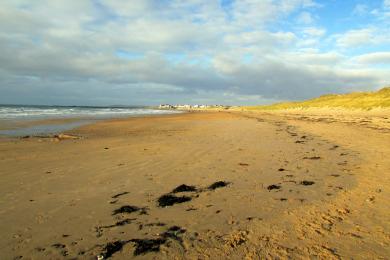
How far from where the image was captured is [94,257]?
3928 millimetres

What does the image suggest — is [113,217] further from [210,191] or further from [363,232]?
[363,232]

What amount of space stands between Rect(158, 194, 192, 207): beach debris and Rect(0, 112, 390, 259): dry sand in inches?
0.8

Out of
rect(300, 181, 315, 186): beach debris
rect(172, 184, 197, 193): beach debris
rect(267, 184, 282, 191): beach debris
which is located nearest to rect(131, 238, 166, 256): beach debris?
rect(172, 184, 197, 193): beach debris

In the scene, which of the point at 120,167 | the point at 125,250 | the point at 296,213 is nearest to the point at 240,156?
the point at 120,167

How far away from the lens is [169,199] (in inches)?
239

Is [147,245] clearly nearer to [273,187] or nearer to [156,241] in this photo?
[156,241]

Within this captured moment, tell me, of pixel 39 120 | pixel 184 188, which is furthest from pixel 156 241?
pixel 39 120

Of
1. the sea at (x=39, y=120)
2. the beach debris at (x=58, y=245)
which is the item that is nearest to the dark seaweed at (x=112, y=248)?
the beach debris at (x=58, y=245)

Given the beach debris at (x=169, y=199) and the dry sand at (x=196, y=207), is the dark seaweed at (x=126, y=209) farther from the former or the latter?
the beach debris at (x=169, y=199)

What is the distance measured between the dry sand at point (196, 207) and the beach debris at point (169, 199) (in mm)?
21

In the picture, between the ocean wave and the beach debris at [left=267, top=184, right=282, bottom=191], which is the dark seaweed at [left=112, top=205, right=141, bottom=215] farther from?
the ocean wave

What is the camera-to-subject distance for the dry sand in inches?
163

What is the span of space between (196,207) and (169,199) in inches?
26.2

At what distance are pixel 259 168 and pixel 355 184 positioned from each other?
2.47m
